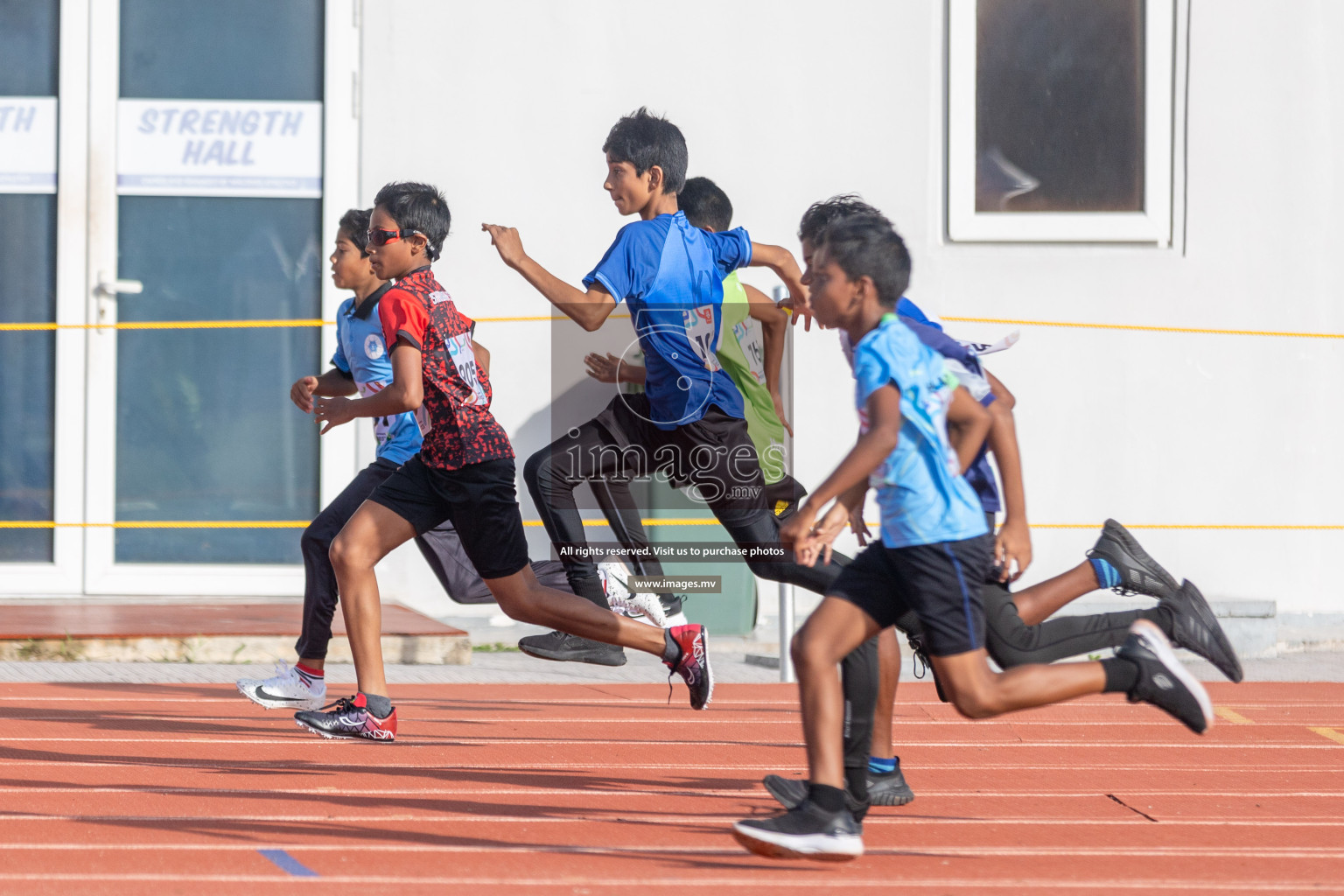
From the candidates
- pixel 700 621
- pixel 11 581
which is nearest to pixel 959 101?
pixel 700 621

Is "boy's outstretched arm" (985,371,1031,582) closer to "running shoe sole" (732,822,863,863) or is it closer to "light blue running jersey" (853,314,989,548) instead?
"light blue running jersey" (853,314,989,548)

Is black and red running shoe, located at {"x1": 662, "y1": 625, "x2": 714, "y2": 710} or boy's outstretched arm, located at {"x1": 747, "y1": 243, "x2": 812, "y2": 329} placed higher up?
boy's outstretched arm, located at {"x1": 747, "y1": 243, "x2": 812, "y2": 329}

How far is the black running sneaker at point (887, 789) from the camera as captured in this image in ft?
14.7

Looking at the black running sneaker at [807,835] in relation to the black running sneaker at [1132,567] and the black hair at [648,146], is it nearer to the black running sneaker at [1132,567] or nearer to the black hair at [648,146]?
the black running sneaker at [1132,567]

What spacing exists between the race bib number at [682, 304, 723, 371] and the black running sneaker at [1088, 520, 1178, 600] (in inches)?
57.9

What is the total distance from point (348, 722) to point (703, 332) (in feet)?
5.98

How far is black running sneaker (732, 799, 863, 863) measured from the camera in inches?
145

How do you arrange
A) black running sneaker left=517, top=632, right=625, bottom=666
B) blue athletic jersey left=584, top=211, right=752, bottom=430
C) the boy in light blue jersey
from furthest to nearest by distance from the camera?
black running sneaker left=517, top=632, right=625, bottom=666 < the boy in light blue jersey < blue athletic jersey left=584, top=211, right=752, bottom=430

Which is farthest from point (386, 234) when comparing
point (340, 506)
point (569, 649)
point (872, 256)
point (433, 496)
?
point (872, 256)

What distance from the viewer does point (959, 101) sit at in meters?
9.01

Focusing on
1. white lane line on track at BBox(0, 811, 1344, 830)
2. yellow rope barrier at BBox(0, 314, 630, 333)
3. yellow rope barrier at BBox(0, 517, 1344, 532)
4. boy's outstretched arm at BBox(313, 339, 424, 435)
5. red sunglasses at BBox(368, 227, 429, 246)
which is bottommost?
white lane line on track at BBox(0, 811, 1344, 830)

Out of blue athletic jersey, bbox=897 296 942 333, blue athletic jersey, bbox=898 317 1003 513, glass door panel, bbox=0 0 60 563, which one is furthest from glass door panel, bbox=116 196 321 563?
blue athletic jersey, bbox=898 317 1003 513

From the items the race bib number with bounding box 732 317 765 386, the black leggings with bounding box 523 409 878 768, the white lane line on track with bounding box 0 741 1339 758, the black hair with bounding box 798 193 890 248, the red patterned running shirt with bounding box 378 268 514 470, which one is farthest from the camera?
the race bib number with bounding box 732 317 765 386

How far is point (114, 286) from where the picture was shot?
8906 millimetres
